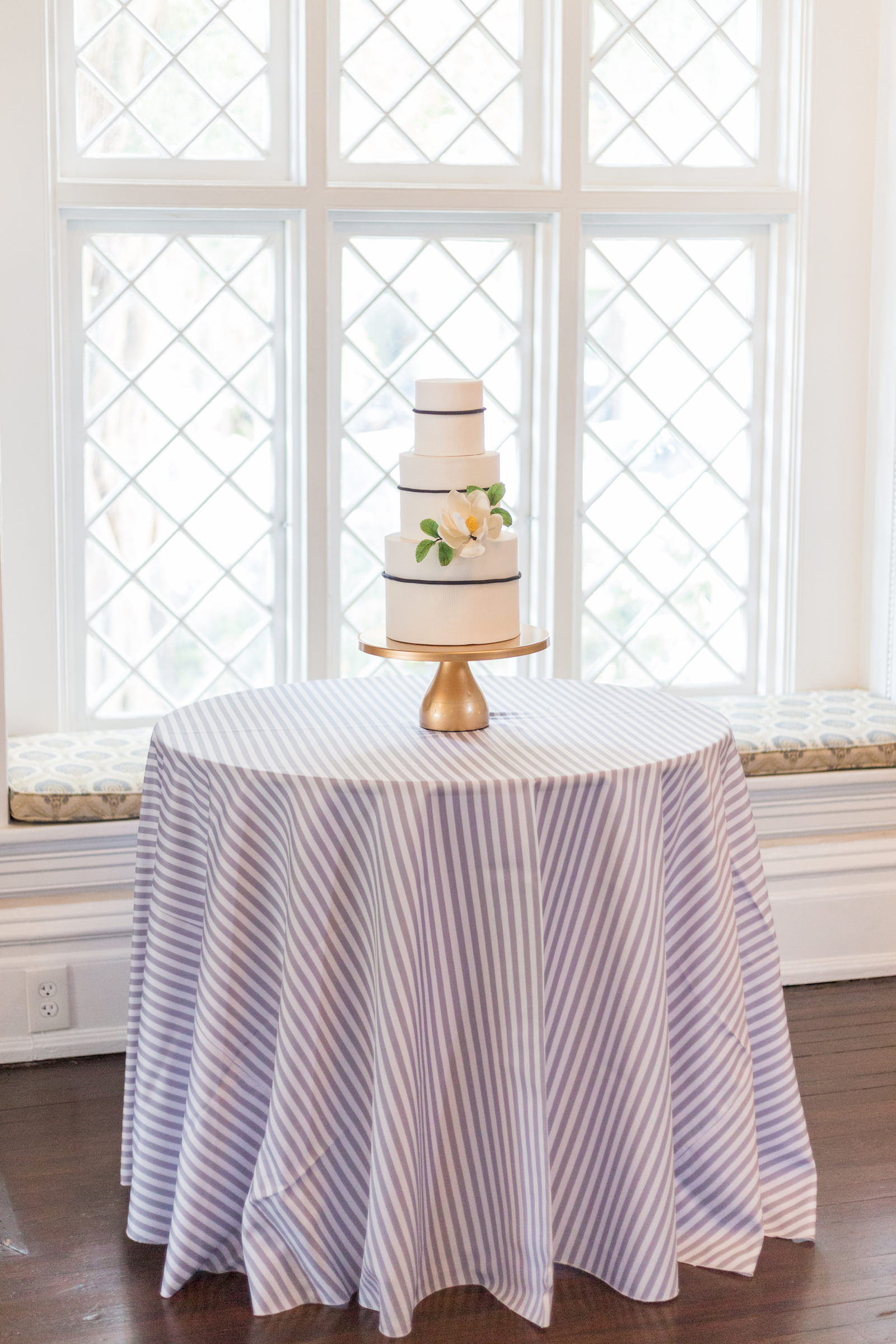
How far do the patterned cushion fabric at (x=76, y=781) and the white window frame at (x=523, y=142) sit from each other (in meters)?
1.36

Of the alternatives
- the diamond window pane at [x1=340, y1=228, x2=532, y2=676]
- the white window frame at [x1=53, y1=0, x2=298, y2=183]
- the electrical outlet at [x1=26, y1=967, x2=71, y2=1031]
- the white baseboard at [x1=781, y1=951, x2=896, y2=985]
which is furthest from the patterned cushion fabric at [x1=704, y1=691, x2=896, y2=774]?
the white window frame at [x1=53, y1=0, x2=298, y2=183]

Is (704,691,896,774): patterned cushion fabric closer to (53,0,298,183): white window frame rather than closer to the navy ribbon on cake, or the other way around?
the navy ribbon on cake

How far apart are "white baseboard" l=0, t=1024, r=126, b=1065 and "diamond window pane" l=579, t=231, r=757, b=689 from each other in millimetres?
1418

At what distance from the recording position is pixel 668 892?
1.91m

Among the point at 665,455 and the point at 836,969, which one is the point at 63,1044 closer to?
the point at 836,969

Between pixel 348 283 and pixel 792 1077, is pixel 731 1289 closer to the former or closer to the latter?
pixel 792 1077

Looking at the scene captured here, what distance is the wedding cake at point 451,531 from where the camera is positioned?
1901mm

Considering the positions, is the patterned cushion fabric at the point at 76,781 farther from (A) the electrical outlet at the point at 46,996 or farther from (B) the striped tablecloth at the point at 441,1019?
(B) the striped tablecloth at the point at 441,1019

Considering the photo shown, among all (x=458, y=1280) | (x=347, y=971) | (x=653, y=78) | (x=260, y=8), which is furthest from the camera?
(x=653, y=78)

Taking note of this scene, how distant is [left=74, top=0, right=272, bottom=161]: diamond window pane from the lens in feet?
9.71

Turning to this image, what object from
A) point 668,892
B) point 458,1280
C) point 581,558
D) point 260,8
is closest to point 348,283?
point 260,8

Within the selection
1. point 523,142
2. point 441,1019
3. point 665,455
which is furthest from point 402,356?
point 441,1019

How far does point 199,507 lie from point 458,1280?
1824mm

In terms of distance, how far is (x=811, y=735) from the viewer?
3031 mm
